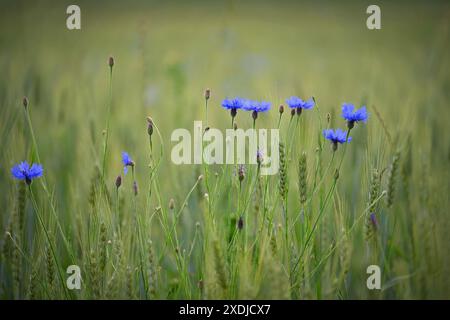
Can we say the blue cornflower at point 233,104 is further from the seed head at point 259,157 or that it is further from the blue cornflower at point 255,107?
the seed head at point 259,157

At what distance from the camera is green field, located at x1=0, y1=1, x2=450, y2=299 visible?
100 cm

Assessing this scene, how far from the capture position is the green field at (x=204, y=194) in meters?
1.00

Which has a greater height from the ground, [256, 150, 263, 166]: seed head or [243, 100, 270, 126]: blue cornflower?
[243, 100, 270, 126]: blue cornflower

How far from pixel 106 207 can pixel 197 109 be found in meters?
1.11

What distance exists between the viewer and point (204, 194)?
1.17m

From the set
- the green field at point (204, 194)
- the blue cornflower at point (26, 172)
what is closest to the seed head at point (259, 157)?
the green field at point (204, 194)

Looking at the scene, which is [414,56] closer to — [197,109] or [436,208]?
[197,109]

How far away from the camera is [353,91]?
8.98 feet

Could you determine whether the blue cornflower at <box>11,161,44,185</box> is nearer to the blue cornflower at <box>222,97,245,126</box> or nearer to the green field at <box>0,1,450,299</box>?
the green field at <box>0,1,450,299</box>

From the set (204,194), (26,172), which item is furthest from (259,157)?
(26,172)

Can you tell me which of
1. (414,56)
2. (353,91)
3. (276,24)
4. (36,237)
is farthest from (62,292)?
(276,24)

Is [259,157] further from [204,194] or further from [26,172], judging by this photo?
[26,172]

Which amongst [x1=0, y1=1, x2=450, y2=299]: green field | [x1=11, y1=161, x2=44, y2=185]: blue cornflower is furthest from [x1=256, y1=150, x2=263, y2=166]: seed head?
[x1=11, y1=161, x2=44, y2=185]: blue cornflower
